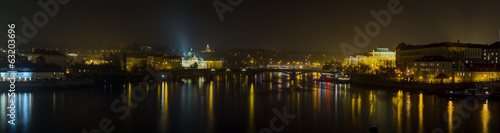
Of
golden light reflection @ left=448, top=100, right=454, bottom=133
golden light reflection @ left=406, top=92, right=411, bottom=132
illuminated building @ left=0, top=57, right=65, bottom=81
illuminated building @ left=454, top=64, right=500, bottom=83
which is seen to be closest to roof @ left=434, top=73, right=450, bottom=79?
illuminated building @ left=454, top=64, right=500, bottom=83

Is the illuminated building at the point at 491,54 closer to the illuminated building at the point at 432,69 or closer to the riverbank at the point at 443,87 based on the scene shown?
the illuminated building at the point at 432,69

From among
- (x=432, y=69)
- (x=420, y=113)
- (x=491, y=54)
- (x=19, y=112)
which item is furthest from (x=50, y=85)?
(x=491, y=54)

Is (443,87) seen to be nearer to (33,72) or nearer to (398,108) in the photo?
(398,108)

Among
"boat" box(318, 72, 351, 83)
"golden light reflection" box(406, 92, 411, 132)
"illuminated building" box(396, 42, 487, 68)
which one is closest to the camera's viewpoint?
"golden light reflection" box(406, 92, 411, 132)

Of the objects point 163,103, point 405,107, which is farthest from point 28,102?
point 405,107

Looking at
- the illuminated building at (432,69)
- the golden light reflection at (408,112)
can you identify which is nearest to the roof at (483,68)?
the illuminated building at (432,69)

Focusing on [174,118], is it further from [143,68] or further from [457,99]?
[143,68]

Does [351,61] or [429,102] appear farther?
[351,61]

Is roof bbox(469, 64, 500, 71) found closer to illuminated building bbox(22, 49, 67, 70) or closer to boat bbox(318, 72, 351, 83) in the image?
boat bbox(318, 72, 351, 83)
